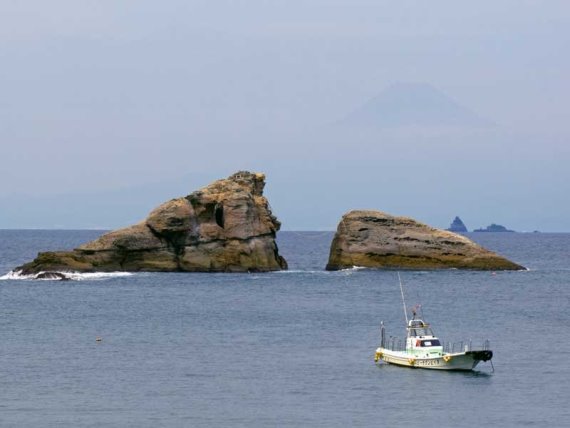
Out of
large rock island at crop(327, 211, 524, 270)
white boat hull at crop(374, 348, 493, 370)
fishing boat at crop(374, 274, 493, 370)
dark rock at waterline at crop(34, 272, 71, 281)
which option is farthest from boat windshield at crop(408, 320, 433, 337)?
large rock island at crop(327, 211, 524, 270)

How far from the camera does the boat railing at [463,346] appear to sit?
75.0m

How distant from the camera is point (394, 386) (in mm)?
63375

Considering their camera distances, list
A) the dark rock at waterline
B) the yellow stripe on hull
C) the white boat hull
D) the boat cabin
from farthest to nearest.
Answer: the dark rock at waterline < the boat cabin < the yellow stripe on hull < the white boat hull

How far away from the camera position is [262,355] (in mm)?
73125

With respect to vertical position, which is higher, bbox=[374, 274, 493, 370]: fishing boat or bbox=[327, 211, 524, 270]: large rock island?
bbox=[327, 211, 524, 270]: large rock island

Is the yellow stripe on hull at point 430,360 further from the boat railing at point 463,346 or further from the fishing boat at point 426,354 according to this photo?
the boat railing at point 463,346

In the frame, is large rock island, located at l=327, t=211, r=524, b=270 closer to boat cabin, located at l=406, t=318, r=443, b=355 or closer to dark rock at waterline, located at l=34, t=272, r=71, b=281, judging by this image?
dark rock at waterline, located at l=34, t=272, r=71, b=281

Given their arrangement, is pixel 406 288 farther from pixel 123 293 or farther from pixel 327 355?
pixel 327 355

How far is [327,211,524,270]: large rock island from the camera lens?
455 feet

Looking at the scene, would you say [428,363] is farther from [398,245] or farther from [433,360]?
[398,245]

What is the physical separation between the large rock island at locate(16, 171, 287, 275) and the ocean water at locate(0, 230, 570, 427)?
790 cm

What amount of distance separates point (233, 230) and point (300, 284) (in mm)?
10205

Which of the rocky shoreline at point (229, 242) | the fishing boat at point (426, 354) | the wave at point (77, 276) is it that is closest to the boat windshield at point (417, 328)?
the fishing boat at point (426, 354)

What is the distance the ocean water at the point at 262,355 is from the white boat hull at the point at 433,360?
642mm
